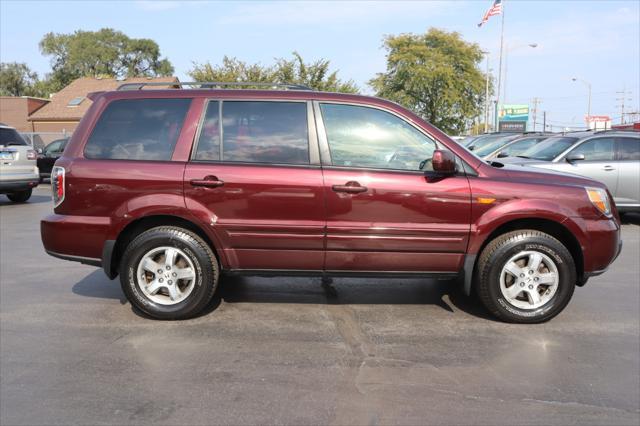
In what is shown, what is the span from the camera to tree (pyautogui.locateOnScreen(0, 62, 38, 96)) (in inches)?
2714

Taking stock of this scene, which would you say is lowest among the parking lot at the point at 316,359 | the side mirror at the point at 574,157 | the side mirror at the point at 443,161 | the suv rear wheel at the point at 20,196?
the parking lot at the point at 316,359

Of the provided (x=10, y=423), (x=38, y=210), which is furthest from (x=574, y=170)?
(x=38, y=210)

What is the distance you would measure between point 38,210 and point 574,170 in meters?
10.9

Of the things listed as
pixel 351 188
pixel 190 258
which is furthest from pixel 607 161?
pixel 190 258

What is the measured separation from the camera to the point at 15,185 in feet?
38.8

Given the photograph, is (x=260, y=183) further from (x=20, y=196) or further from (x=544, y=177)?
(x=20, y=196)

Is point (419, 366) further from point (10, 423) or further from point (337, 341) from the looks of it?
point (10, 423)

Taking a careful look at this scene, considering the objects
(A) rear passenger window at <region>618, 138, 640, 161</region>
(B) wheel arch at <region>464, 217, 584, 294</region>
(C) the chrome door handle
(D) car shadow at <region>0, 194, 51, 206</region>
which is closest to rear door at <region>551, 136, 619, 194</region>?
(A) rear passenger window at <region>618, 138, 640, 161</region>

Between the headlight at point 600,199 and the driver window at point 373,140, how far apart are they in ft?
4.54

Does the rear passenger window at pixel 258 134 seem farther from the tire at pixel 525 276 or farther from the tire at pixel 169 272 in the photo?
the tire at pixel 525 276

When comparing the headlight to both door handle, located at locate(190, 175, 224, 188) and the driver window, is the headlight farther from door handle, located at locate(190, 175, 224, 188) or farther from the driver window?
door handle, located at locate(190, 175, 224, 188)

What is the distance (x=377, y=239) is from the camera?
14.1ft

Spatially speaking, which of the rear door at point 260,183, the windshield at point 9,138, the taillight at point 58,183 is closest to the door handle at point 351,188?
the rear door at point 260,183

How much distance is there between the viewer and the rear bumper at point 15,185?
1162cm
